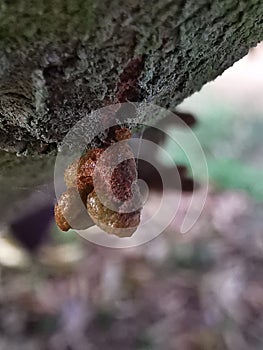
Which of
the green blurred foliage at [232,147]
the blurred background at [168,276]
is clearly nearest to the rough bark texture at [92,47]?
the blurred background at [168,276]

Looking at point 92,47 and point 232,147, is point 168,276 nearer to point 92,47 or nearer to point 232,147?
point 232,147


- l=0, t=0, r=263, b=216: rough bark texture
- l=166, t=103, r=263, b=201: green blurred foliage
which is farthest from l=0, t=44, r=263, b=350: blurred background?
l=0, t=0, r=263, b=216: rough bark texture

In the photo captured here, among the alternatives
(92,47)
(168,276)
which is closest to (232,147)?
(168,276)

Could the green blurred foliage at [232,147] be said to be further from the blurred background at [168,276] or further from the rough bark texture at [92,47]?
the rough bark texture at [92,47]

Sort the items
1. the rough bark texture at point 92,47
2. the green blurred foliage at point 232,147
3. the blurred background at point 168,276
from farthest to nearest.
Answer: the green blurred foliage at point 232,147 < the blurred background at point 168,276 < the rough bark texture at point 92,47

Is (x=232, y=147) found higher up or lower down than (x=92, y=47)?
lower down

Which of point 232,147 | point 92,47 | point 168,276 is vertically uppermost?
point 92,47

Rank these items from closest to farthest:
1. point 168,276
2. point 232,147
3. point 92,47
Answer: point 92,47 < point 168,276 < point 232,147
